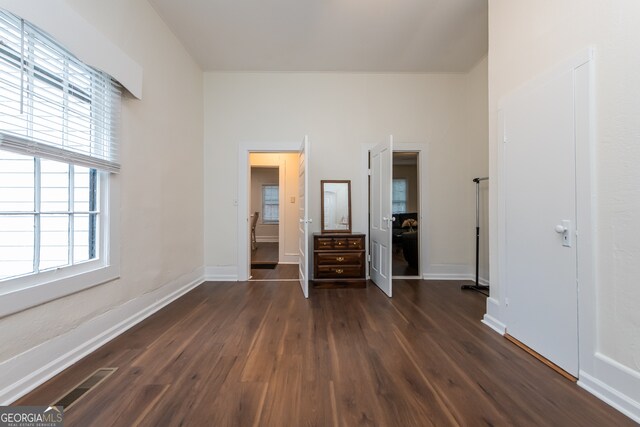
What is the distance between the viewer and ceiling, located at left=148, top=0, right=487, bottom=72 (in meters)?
2.54

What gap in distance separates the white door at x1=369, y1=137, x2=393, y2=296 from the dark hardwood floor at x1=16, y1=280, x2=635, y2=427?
2.59ft

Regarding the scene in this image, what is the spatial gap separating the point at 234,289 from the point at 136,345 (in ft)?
4.77

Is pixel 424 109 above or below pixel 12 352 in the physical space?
above

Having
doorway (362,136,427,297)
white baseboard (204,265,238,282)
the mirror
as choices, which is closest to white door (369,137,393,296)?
doorway (362,136,427,297)

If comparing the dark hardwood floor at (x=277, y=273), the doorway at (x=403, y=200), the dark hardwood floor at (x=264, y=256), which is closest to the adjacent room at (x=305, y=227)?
the dark hardwood floor at (x=277, y=273)

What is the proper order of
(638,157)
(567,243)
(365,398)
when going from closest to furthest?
(638,157), (365,398), (567,243)

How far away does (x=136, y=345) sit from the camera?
6.23 ft

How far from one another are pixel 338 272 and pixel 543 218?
91.3 inches

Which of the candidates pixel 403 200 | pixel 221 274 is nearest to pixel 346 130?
pixel 221 274

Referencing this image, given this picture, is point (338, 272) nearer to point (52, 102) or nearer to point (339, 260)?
Result: point (339, 260)

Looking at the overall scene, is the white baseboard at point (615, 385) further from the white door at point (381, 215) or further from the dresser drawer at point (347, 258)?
the dresser drawer at point (347, 258)

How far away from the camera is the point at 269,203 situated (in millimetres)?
8438

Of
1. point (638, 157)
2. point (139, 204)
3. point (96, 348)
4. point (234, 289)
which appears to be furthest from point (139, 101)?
point (638, 157)

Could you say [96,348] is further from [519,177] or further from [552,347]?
[519,177]
